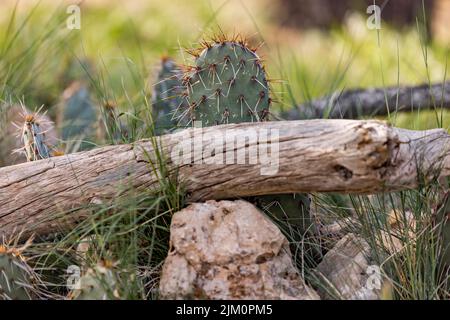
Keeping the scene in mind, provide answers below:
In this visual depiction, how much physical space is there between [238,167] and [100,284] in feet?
1.99

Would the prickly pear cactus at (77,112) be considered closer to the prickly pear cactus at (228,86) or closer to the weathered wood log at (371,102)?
the weathered wood log at (371,102)

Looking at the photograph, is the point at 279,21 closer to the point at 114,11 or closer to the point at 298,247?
the point at 114,11

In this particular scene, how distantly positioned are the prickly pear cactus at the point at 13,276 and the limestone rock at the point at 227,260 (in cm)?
48

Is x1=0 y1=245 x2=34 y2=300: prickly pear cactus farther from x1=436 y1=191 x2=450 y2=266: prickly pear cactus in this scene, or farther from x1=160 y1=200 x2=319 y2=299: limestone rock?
x1=436 y1=191 x2=450 y2=266: prickly pear cactus

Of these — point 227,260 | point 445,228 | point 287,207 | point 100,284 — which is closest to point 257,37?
point 287,207

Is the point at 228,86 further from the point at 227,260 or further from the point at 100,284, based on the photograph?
the point at 100,284

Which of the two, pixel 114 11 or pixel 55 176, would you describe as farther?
pixel 114 11

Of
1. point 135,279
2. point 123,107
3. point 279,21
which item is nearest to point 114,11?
point 279,21

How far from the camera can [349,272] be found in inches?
107

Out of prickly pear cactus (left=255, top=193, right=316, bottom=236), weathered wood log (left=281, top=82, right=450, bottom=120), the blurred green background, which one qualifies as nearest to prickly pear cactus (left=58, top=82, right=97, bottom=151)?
the blurred green background

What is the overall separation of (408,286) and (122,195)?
3.39 ft

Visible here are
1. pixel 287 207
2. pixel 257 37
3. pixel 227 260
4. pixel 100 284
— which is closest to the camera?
pixel 100 284

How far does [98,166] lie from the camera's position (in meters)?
2.88

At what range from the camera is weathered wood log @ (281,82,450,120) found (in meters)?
4.23
